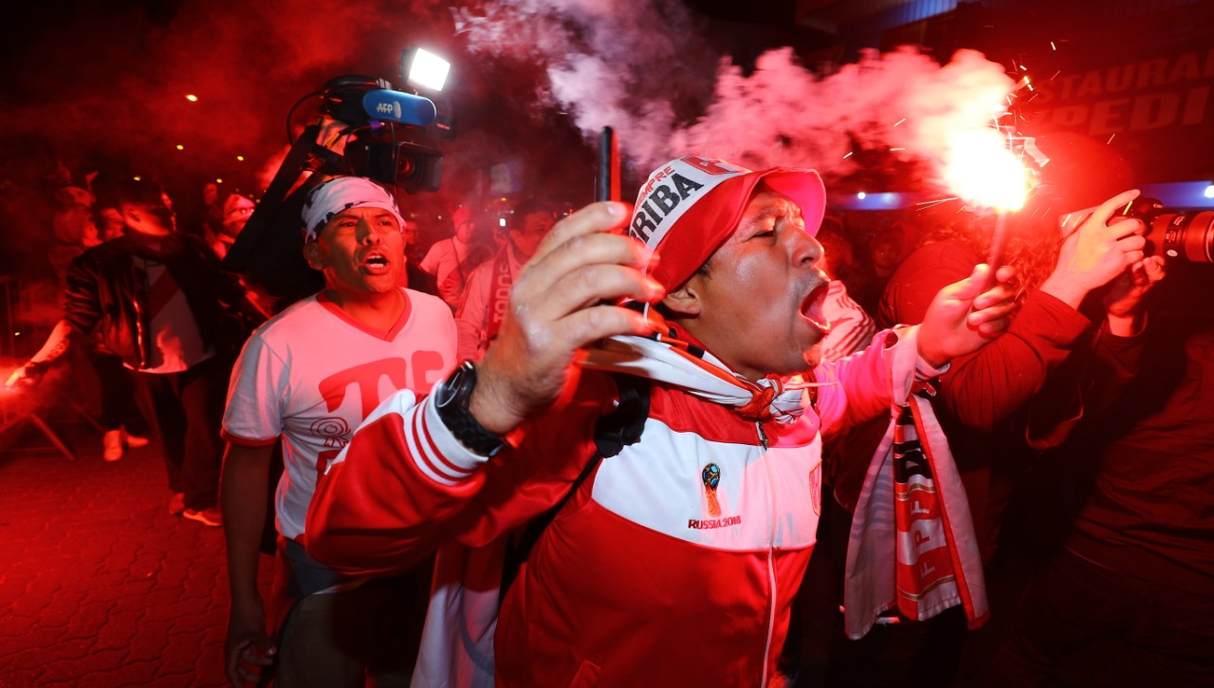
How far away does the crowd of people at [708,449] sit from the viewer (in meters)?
1.46

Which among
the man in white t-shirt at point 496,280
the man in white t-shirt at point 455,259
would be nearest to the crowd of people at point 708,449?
the man in white t-shirt at point 496,280

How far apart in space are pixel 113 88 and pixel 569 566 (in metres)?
8.23

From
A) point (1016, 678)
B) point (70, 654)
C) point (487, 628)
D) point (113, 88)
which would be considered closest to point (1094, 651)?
point (1016, 678)

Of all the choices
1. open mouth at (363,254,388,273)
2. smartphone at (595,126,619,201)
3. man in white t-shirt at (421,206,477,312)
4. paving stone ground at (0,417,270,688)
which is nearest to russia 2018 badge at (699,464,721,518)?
smartphone at (595,126,619,201)

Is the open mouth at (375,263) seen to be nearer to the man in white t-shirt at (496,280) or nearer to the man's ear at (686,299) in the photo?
the man's ear at (686,299)

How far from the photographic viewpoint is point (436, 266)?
9547 millimetres

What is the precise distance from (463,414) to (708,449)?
952mm

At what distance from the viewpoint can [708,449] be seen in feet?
6.64

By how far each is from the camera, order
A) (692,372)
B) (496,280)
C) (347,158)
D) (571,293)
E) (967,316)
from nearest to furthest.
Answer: (571,293) → (692,372) → (967,316) → (347,158) → (496,280)

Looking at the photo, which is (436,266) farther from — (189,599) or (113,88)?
(189,599)

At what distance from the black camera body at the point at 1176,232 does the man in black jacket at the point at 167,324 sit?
711cm

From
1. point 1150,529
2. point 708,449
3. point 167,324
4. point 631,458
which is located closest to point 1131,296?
point 1150,529

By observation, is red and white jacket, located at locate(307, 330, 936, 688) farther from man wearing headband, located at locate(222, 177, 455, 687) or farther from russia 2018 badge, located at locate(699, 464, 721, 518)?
man wearing headband, located at locate(222, 177, 455, 687)

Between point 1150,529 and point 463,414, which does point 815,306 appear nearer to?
point 463,414
